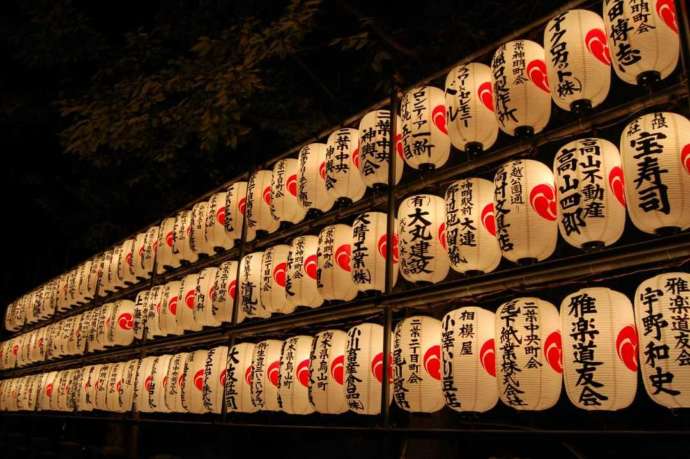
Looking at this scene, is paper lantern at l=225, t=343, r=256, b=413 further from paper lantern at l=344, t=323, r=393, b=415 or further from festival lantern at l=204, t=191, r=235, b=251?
paper lantern at l=344, t=323, r=393, b=415

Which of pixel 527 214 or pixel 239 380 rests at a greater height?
pixel 527 214

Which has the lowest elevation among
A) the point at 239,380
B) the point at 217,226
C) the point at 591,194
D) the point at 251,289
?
the point at 239,380

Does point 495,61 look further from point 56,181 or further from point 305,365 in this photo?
point 56,181

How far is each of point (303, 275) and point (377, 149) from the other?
1.46 metres

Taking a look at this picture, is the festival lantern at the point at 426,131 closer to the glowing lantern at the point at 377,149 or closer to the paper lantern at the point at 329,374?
the glowing lantern at the point at 377,149

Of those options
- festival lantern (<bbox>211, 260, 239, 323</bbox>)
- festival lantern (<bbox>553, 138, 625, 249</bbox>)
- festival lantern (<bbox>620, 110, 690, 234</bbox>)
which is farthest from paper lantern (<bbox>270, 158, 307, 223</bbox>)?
festival lantern (<bbox>620, 110, 690, 234</bbox>)

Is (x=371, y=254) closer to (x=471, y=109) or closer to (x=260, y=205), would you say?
(x=471, y=109)

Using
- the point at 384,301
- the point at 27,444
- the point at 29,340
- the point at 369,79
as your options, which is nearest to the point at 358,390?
the point at 384,301

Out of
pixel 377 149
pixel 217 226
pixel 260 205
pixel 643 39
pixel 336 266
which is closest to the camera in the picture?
pixel 643 39

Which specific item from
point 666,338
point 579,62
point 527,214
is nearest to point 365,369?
point 527,214

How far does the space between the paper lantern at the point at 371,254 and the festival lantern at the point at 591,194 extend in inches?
67.1

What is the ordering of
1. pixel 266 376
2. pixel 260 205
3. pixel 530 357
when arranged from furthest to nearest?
pixel 260 205 < pixel 266 376 < pixel 530 357

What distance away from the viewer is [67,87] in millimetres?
12117

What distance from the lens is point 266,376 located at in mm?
6199
